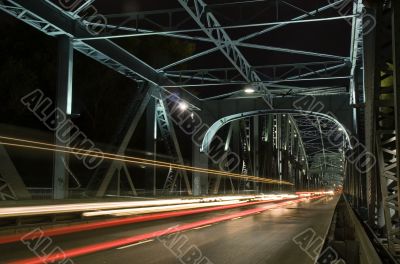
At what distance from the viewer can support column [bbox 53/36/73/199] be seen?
18.7 metres

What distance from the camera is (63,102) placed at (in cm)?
2006

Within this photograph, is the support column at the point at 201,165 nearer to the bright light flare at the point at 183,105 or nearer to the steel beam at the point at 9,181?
the bright light flare at the point at 183,105

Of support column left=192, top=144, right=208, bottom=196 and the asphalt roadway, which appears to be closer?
the asphalt roadway

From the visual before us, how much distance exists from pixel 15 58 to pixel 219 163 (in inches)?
727

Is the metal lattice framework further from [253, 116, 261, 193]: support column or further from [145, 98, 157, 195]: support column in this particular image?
[253, 116, 261, 193]: support column

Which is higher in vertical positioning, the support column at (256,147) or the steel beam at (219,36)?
the steel beam at (219,36)

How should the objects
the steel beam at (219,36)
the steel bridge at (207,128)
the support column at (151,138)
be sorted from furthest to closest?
1. the support column at (151,138)
2. the steel beam at (219,36)
3. the steel bridge at (207,128)

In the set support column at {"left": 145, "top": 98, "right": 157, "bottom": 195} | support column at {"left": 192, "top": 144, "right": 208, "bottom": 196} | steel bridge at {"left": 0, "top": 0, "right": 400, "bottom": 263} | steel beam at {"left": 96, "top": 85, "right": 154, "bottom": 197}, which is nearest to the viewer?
steel bridge at {"left": 0, "top": 0, "right": 400, "bottom": 263}

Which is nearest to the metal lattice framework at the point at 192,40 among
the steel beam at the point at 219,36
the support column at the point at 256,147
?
the steel beam at the point at 219,36

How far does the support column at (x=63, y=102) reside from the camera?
18.7m

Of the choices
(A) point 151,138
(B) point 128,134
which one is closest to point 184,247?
(B) point 128,134

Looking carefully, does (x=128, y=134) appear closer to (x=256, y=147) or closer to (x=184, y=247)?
(x=184, y=247)

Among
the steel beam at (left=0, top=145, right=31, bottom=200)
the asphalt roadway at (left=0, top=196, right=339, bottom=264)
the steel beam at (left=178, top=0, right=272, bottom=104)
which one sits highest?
the steel beam at (left=178, top=0, right=272, bottom=104)

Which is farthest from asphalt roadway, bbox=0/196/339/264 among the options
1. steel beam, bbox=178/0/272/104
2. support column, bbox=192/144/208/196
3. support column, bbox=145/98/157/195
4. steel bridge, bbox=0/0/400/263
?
support column, bbox=192/144/208/196
